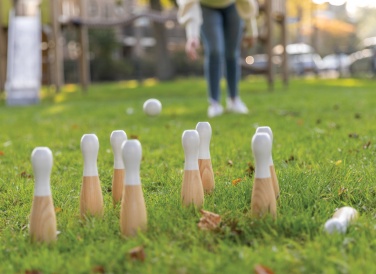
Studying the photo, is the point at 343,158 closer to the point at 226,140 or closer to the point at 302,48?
the point at 226,140

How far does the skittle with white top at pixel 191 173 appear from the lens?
8.48ft

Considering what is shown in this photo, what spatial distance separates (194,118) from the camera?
714 centimetres

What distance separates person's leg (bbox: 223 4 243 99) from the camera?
265 inches

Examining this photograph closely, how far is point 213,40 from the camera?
663 centimetres

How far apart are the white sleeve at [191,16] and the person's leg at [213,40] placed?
2.6 inches

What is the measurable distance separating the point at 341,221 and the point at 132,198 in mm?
717

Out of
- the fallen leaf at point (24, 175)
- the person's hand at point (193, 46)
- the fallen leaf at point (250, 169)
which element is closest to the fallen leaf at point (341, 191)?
the fallen leaf at point (250, 169)

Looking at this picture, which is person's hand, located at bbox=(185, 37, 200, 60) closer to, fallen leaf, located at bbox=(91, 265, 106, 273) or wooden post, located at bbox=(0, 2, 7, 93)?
fallen leaf, located at bbox=(91, 265, 106, 273)

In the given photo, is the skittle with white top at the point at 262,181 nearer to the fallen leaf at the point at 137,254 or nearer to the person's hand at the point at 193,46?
the fallen leaf at the point at 137,254

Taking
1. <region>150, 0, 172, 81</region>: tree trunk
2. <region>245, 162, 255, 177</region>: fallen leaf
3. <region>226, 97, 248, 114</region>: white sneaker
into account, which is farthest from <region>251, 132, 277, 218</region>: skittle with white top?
<region>150, 0, 172, 81</region>: tree trunk

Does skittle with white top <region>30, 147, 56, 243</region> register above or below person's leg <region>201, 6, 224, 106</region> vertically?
below

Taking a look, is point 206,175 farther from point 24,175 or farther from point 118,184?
point 24,175

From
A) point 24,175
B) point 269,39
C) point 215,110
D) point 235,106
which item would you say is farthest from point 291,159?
point 269,39

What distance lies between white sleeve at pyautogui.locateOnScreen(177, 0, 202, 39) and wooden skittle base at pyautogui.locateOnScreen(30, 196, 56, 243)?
178 inches
